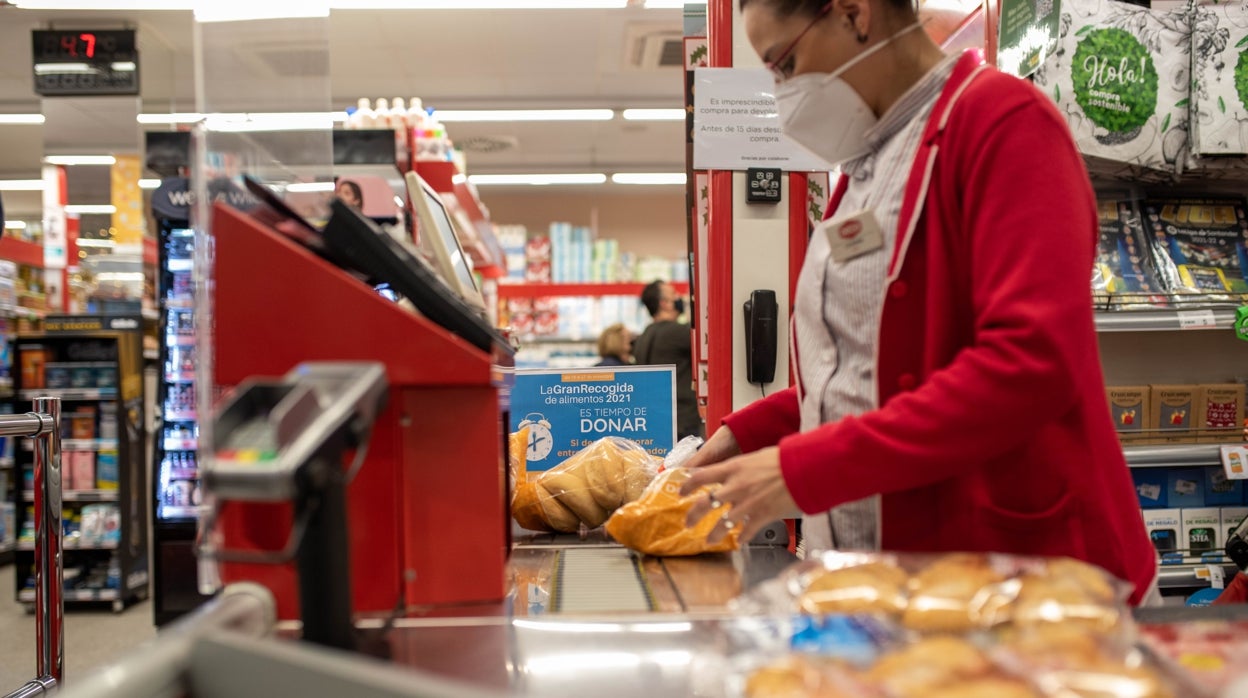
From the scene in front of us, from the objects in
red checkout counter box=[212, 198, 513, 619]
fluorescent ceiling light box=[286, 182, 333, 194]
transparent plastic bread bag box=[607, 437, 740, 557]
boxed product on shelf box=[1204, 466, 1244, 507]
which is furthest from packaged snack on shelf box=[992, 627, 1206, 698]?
boxed product on shelf box=[1204, 466, 1244, 507]

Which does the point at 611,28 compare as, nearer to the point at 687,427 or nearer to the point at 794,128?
the point at 687,427

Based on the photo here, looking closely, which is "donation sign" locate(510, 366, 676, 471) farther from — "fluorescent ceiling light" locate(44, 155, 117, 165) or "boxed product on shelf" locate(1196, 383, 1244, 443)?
"fluorescent ceiling light" locate(44, 155, 117, 165)

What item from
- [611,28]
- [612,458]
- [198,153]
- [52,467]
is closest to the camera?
[198,153]

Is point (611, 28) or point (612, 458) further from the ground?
point (611, 28)

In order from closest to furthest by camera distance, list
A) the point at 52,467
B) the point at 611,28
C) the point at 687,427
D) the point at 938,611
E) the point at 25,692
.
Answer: the point at 938,611, the point at 25,692, the point at 52,467, the point at 687,427, the point at 611,28

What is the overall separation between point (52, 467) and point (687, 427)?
426 centimetres

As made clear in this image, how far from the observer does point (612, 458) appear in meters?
1.79

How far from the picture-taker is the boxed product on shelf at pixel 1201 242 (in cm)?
281

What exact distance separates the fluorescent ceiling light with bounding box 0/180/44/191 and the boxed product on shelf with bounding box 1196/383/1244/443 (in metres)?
13.3

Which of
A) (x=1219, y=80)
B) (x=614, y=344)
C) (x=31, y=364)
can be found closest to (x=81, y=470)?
(x=31, y=364)

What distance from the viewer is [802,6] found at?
1309 millimetres

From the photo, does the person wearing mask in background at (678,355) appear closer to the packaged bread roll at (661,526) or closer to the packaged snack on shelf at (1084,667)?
the packaged bread roll at (661,526)

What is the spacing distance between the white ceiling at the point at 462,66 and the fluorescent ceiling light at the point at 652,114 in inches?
4.7

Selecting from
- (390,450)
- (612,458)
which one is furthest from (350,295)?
(612,458)
